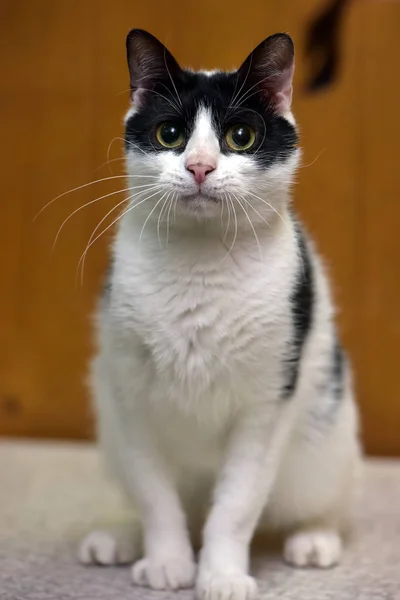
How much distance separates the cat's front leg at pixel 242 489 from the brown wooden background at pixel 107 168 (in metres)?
0.93

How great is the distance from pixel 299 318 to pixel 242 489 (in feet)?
0.87

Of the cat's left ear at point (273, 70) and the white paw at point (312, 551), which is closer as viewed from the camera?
the cat's left ear at point (273, 70)

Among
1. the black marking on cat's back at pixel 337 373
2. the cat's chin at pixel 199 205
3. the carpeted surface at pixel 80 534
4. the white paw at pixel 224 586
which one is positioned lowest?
the carpeted surface at pixel 80 534

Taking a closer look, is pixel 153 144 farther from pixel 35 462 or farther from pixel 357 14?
pixel 357 14

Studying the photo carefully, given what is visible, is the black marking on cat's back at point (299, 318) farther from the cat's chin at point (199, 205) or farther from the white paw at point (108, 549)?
the white paw at point (108, 549)

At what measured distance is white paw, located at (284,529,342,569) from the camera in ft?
4.06

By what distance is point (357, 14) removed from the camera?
6.47 feet

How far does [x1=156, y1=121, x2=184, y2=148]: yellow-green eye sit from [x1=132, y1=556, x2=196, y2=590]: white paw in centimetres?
61

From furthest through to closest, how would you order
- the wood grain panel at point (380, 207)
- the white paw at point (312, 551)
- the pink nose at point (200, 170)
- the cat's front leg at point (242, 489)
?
the wood grain panel at point (380, 207) → the white paw at point (312, 551) → the cat's front leg at point (242, 489) → the pink nose at point (200, 170)

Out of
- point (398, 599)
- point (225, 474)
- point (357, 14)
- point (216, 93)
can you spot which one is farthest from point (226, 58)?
point (398, 599)

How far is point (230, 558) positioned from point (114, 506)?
1.67 ft

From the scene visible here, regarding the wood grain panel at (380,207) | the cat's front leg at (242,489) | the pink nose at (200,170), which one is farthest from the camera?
the wood grain panel at (380,207)

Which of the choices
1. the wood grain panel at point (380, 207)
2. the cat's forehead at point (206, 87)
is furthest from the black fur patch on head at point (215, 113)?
the wood grain panel at point (380, 207)

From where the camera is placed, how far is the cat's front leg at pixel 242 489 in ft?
3.63
